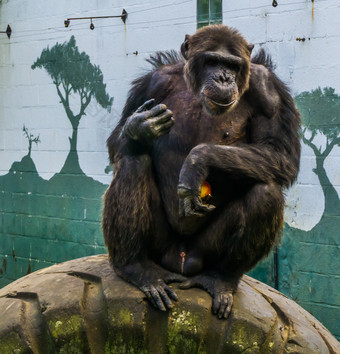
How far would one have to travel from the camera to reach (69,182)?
22.5 ft

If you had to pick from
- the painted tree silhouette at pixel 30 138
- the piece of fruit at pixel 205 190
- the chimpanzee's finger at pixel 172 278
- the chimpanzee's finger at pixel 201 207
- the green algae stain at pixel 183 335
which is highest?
the painted tree silhouette at pixel 30 138

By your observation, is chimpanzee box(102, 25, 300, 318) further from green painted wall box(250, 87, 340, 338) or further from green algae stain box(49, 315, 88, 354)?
green painted wall box(250, 87, 340, 338)

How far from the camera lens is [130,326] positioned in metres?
2.97

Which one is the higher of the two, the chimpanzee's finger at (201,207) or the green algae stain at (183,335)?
the chimpanzee's finger at (201,207)

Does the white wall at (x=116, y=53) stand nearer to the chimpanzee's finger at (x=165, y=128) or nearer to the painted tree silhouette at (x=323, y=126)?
the painted tree silhouette at (x=323, y=126)

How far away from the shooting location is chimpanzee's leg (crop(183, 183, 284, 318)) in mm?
3207

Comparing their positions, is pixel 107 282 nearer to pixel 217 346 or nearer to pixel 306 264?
pixel 217 346

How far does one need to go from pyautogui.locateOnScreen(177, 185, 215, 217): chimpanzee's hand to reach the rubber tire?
41cm

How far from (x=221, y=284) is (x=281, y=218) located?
0.48 metres

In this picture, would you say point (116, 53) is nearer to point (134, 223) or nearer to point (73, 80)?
point (73, 80)

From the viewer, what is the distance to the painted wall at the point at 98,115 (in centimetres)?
512

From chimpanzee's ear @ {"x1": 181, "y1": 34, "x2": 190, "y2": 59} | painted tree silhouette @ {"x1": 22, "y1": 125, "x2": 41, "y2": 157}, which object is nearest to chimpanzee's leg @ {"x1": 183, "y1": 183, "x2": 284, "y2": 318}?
chimpanzee's ear @ {"x1": 181, "y1": 34, "x2": 190, "y2": 59}

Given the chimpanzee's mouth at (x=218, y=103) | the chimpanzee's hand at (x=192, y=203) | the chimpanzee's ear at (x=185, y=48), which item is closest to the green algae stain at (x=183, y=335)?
the chimpanzee's hand at (x=192, y=203)

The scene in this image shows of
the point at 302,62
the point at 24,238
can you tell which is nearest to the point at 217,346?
the point at 302,62
